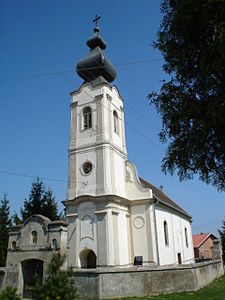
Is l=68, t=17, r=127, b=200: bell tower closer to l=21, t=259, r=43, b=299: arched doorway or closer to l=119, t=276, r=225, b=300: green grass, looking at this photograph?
l=21, t=259, r=43, b=299: arched doorway

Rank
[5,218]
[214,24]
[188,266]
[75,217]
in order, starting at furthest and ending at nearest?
1. [5,218]
2. [75,217]
3. [188,266]
4. [214,24]

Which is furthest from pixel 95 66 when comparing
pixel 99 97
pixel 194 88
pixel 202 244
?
pixel 202 244

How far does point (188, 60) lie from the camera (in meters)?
9.30

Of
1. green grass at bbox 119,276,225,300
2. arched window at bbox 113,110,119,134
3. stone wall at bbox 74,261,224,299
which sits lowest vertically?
green grass at bbox 119,276,225,300

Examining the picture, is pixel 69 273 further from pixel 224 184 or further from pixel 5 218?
pixel 5 218

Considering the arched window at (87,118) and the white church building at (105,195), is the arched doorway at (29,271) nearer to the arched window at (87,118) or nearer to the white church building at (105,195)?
the white church building at (105,195)

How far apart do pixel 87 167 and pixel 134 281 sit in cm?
1148

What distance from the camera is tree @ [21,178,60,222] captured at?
30203 mm

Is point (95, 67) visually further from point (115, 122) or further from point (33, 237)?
point (33, 237)

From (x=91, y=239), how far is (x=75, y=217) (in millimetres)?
2135

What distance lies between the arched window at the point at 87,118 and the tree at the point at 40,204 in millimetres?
8425

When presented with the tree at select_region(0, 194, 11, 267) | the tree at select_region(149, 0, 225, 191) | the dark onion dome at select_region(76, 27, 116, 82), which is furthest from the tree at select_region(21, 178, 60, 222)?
the tree at select_region(149, 0, 225, 191)

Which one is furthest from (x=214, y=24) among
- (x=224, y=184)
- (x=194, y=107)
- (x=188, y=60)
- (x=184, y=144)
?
(x=224, y=184)

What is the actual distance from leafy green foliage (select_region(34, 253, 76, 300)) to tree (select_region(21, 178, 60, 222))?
1938 cm
